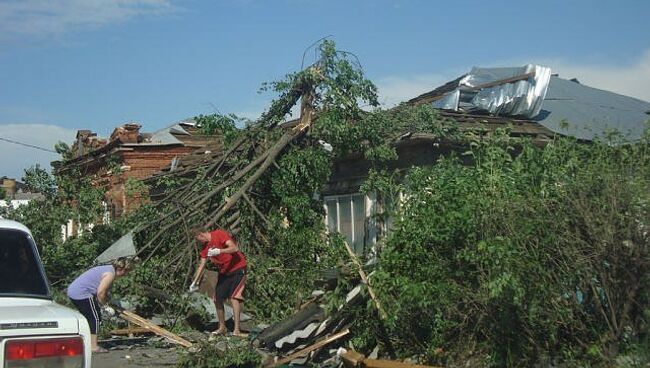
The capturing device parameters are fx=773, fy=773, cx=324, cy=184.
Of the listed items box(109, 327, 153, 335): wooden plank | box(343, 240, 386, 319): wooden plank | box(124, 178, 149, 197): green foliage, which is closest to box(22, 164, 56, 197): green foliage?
box(124, 178, 149, 197): green foliage

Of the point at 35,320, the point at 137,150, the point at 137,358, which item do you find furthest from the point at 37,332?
the point at 137,150

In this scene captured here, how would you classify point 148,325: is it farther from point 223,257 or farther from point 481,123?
point 481,123

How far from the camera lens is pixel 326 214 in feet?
46.5

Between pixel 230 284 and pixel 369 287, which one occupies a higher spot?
pixel 369 287

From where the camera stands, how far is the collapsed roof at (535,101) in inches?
553

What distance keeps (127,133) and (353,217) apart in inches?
492

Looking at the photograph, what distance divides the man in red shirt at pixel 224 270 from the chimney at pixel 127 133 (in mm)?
13661

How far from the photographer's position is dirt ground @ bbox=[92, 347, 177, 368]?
927 centimetres

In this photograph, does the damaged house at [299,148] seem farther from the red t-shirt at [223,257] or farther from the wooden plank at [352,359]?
the wooden plank at [352,359]

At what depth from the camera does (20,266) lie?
17.7ft

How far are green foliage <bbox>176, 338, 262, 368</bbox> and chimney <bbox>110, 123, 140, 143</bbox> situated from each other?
1591cm

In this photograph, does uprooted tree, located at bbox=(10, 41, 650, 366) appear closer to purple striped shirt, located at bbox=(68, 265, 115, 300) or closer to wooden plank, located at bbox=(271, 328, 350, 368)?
wooden plank, located at bbox=(271, 328, 350, 368)

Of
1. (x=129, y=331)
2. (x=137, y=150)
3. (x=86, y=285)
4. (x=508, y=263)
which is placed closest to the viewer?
(x=508, y=263)

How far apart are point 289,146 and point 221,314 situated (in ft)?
10.6
